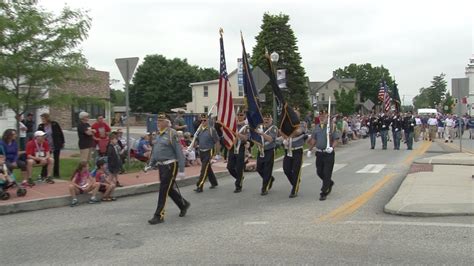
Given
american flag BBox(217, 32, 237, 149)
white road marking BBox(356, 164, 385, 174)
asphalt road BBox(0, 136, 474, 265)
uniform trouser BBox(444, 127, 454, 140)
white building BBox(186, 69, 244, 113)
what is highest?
white building BBox(186, 69, 244, 113)

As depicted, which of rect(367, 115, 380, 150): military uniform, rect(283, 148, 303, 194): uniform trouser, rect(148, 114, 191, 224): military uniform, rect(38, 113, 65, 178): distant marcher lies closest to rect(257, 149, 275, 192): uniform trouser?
rect(283, 148, 303, 194): uniform trouser

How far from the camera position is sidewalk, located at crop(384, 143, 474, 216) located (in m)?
8.97

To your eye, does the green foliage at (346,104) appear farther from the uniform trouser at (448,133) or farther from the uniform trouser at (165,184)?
the uniform trouser at (165,184)

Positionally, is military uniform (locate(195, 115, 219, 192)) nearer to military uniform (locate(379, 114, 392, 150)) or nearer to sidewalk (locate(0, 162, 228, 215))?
sidewalk (locate(0, 162, 228, 215))

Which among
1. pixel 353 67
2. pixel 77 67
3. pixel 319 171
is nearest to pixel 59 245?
pixel 319 171

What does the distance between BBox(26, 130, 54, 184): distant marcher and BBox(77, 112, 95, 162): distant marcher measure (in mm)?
1115

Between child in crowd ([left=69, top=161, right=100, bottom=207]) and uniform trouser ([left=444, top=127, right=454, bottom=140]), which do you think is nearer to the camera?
child in crowd ([left=69, top=161, right=100, bottom=207])

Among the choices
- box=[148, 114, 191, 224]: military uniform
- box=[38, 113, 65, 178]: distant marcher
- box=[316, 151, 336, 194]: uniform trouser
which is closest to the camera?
box=[148, 114, 191, 224]: military uniform

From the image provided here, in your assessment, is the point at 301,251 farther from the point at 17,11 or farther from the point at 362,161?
the point at 362,161

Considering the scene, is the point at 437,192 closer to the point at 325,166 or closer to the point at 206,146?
the point at 325,166

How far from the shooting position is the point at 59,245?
731cm

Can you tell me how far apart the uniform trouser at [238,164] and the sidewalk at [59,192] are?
63.6 inches

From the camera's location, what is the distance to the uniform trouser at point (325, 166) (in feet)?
35.8

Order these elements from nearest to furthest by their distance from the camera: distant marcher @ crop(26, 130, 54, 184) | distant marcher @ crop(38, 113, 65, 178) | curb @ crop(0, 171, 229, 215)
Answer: curb @ crop(0, 171, 229, 215), distant marcher @ crop(26, 130, 54, 184), distant marcher @ crop(38, 113, 65, 178)
